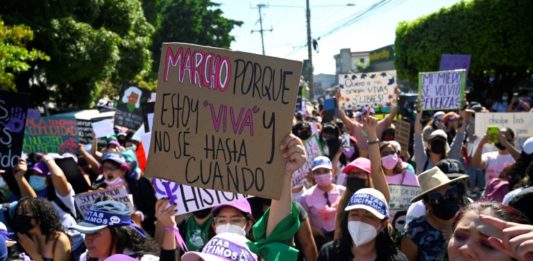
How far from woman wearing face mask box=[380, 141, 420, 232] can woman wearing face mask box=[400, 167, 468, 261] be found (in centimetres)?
76

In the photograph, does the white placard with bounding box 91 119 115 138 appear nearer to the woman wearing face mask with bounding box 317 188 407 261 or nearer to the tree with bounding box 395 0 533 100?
the woman wearing face mask with bounding box 317 188 407 261

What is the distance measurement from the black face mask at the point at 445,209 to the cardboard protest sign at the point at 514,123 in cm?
524

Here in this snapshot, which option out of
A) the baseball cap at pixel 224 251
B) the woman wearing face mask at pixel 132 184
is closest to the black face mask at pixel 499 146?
the woman wearing face mask at pixel 132 184

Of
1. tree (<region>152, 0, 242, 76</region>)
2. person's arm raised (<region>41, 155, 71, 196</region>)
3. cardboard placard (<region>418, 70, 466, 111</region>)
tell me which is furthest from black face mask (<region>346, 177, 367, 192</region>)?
tree (<region>152, 0, 242, 76</region>)

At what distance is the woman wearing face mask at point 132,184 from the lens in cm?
635

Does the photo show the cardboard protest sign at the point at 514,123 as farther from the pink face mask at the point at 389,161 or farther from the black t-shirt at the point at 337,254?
the black t-shirt at the point at 337,254

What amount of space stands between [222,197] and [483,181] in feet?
16.2

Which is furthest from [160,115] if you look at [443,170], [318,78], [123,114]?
[318,78]

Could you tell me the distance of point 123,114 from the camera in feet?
41.7

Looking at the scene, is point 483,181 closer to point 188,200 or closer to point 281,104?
point 188,200

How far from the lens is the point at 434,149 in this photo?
6840 millimetres

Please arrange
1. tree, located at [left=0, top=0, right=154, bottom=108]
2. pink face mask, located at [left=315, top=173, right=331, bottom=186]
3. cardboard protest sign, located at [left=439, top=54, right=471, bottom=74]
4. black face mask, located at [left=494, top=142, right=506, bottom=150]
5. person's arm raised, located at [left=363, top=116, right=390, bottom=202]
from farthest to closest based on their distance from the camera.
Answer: tree, located at [left=0, top=0, right=154, bottom=108] → cardboard protest sign, located at [left=439, top=54, right=471, bottom=74] → black face mask, located at [left=494, top=142, right=506, bottom=150] → pink face mask, located at [left=315, top=173, right=331, bottom=186] → person's arm raised, located at [left=363, top=116, right=390, bottom=202]

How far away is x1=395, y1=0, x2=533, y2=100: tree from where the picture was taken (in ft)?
90.8

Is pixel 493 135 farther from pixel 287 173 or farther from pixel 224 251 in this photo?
pixel 224 251
